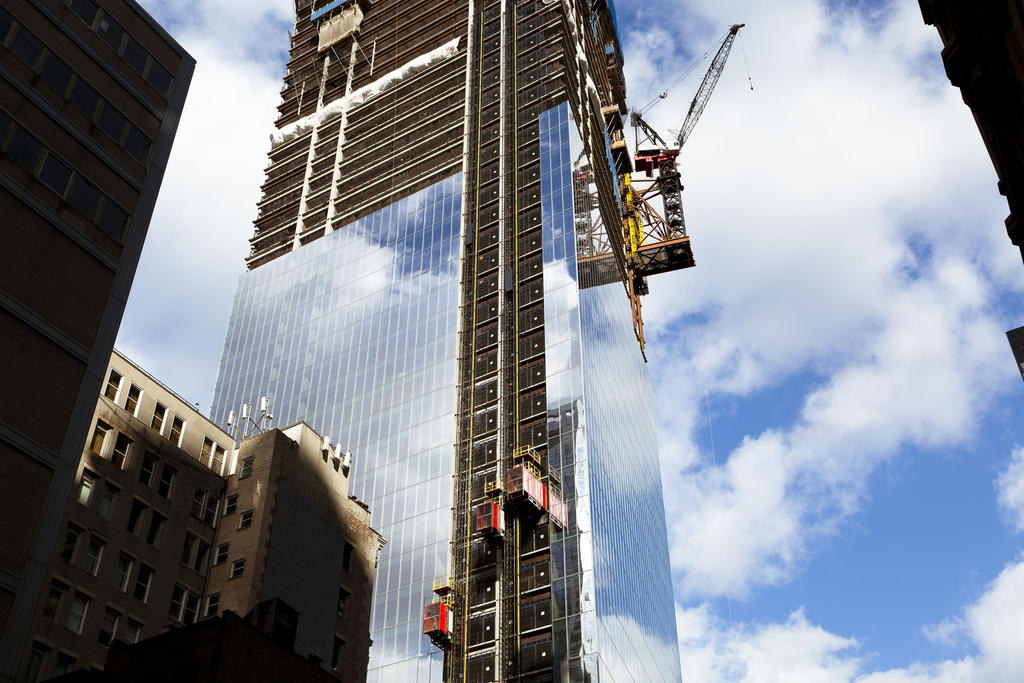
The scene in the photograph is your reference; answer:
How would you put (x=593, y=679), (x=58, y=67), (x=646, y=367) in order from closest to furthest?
(x=58, y=67) → (x=593, y=679) → (x=646, y=367)

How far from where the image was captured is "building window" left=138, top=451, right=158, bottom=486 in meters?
67.8

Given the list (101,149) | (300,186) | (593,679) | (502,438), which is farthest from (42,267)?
(300,186)

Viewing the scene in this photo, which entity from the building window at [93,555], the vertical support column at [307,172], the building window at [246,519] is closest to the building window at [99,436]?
the building window at [93,555]

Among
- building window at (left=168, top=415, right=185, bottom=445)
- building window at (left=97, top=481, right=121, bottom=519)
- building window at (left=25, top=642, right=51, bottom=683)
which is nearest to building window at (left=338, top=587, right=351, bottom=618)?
building window at (left=168, top=415, right=185, bottom=445)

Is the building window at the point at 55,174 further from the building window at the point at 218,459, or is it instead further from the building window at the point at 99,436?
the building window at the point at 218,459

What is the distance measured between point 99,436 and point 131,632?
12505 millimetres

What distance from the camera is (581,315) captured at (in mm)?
124812

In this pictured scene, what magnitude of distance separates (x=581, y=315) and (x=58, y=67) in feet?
273

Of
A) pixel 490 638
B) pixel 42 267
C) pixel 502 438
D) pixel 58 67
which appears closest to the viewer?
pixel 42 267

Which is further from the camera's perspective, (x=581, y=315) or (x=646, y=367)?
(x=646, y=367)

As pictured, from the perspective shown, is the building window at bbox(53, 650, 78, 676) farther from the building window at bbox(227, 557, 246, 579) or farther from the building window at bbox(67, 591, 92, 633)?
the building window at bbox(227, 557, 246, 579)

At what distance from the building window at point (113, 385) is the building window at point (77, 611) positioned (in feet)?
45.6

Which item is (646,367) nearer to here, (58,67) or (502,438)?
(502,438)

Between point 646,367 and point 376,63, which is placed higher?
point 376,63
